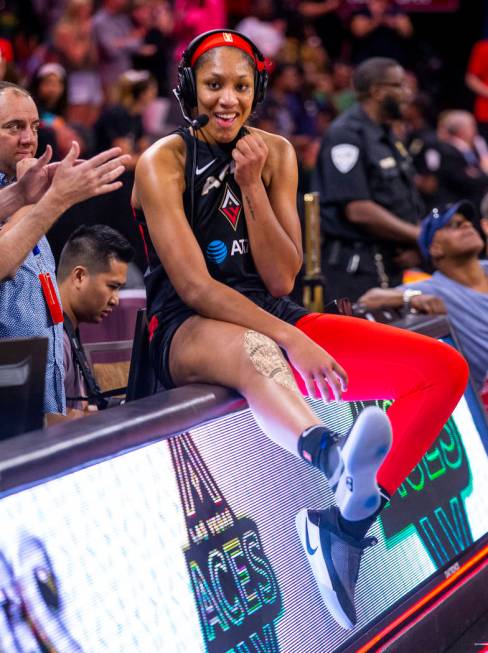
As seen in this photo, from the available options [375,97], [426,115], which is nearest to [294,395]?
[375,97]

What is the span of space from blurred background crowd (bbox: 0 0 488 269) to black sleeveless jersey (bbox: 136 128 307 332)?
7.41 feet

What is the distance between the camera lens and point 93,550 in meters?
2.01

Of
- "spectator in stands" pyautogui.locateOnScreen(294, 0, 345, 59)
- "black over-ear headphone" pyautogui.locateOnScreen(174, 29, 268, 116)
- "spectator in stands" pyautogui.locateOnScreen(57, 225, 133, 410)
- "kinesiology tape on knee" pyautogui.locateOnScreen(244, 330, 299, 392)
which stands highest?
"spectator in stands" pyautogui.locateOnScreen(294, 0, 345, 59)

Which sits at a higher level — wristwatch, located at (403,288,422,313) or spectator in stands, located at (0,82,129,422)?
spectator in stands, located at (0,82,129,422)

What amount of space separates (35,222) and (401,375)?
1.02m

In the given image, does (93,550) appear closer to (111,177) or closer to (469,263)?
(111,177)

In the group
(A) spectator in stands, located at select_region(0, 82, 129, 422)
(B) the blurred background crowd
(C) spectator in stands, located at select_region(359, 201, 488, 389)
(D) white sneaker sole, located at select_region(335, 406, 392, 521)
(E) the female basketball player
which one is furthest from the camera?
(B) the blurred background crowd

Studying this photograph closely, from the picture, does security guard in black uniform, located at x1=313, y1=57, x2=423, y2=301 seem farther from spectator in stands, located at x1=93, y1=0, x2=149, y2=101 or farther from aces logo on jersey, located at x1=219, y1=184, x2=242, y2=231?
spectator in stands, located at x1=93, y1=0, x2=149, y2=101

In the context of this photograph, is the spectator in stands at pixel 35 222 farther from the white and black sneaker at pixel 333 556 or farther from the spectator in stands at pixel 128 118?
the spectator in stands at pixel 128 118

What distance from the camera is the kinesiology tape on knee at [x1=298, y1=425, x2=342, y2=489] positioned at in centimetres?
231

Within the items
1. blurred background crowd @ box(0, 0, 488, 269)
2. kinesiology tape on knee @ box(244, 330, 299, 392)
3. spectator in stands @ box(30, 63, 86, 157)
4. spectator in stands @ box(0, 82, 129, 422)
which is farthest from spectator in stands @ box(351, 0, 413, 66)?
kinesiology tape on knee @ box(244, 330, 299, 392)

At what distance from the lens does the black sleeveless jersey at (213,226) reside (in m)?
2.93

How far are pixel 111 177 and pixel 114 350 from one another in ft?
3.70

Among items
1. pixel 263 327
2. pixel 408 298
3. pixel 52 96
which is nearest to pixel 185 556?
pixel 263 327
